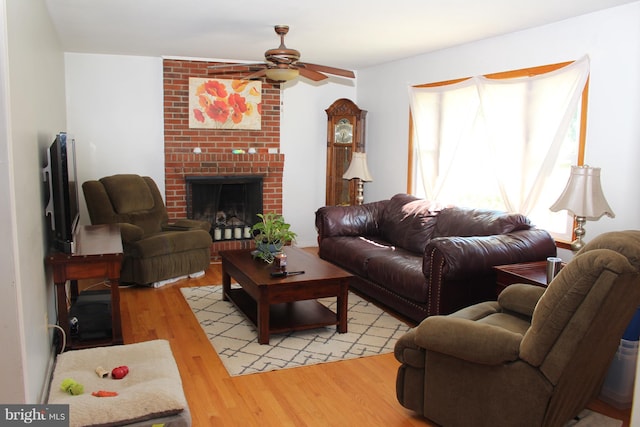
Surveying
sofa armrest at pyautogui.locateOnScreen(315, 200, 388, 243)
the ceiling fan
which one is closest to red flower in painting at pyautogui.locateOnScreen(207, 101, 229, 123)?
sofa armrest at pyautogui.locateOnScreen(315, 200, 388, 243)

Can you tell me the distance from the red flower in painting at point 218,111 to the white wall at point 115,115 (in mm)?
571

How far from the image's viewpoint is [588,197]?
10.9 ft

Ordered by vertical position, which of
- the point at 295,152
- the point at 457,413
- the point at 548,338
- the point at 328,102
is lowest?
the point at 457,413

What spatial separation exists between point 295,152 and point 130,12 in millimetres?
3255

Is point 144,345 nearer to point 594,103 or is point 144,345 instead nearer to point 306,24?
point 306,24

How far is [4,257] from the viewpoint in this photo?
82.4 inches

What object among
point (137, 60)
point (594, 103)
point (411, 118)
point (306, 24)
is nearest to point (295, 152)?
point (411, 118)

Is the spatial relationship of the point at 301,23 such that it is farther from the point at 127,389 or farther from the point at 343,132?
the point at 127,389

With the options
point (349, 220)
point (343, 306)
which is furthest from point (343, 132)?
point (343, 306)

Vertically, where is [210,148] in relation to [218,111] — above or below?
below

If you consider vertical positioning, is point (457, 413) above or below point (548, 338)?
below

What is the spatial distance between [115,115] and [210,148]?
3.73 feet

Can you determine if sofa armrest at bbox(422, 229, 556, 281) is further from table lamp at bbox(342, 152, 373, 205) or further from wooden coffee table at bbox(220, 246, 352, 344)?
table lamp at bbox(342, 152, 373, 205)

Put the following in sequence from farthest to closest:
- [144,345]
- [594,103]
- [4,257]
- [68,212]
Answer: [594,103]
[68,212]
[144,345]
[4,257]
